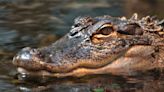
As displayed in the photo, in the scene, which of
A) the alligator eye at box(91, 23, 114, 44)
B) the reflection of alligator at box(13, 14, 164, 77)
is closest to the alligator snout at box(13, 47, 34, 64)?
the reflection of alligator at box(13, 14, 164, 77)

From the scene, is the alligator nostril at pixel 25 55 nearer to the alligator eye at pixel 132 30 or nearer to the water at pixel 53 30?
the water at pixel 53 30

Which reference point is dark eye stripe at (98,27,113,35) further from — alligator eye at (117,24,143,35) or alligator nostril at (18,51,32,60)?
alligator nostril at (18,51,32,60)

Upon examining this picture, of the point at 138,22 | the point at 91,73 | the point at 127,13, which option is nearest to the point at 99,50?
the point at 91,73

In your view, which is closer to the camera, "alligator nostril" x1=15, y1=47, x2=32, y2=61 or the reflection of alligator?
"alligator nostril" x1=15, y1=47, x2=32, y2=61

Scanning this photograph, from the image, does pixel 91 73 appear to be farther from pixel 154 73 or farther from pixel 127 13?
pixel 127 13

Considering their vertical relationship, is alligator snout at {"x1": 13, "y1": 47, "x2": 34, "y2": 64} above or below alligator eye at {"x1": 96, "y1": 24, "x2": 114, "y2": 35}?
below

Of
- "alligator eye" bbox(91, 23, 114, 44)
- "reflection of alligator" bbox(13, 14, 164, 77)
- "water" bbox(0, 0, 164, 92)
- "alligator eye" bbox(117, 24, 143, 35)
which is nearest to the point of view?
"water" bbox(0, 0, 164, 92)

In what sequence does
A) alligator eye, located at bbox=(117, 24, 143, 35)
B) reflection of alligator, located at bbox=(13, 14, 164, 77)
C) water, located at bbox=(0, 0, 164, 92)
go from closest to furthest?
water, located at bbox=(0, 0, 164, 92) → reflection of alligator, located at bbox=(13, 14, 164, 77) → alligator eye, located at bbox=(117, 24, 143, 35)

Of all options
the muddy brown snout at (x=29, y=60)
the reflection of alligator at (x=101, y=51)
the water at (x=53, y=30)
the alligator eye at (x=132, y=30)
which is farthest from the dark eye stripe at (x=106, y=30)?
the muddy brown snout at (x=29, y=60)

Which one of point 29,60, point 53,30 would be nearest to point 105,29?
point 29,60
